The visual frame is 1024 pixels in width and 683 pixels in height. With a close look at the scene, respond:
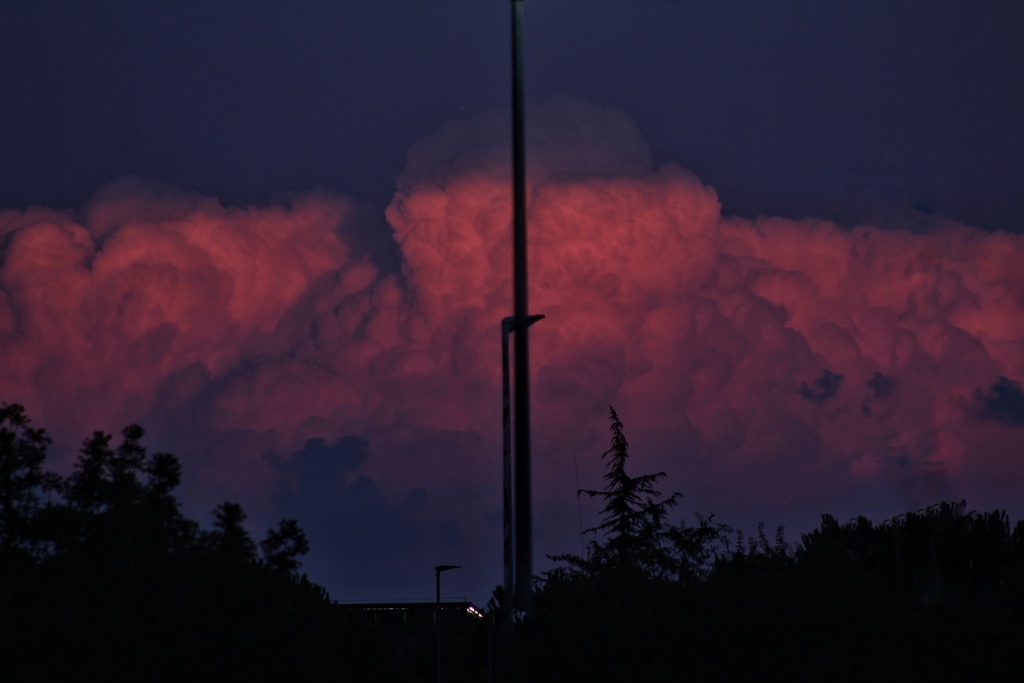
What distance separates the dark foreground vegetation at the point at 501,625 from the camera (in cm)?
2094

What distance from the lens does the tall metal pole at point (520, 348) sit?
866 inches

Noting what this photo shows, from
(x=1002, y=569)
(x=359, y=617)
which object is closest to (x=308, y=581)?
(x=359, y=617)

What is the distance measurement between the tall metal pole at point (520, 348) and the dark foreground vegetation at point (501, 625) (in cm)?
232

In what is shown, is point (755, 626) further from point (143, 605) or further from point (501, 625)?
point (143, 605)

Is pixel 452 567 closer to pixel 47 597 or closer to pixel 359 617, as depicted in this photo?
Answer: pixel 359 617

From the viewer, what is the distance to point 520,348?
23.0 m

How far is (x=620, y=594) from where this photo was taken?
26.9 metres

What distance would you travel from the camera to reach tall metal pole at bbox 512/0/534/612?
22.0 m

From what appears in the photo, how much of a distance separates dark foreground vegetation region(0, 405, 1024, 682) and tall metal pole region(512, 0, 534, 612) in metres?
2.32

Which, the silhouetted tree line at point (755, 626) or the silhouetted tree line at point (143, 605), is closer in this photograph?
the silhouetted tree line at point (143, 605)

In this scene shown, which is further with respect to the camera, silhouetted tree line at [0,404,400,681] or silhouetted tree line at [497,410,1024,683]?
silhouetted tree line at [497,410,1024,683]

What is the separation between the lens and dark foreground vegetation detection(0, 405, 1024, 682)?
20.9 metres

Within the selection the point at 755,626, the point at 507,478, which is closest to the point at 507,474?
the point at 507,478

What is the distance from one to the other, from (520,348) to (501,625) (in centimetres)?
688
